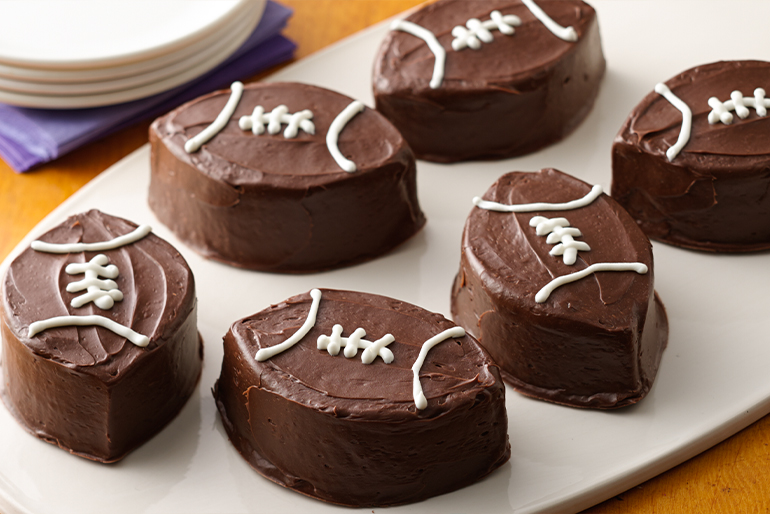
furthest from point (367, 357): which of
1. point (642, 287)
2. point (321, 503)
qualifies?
point (642, 287)

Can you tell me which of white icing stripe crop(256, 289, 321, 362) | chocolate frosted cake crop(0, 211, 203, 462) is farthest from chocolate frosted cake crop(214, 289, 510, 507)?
chocolate frosted cake crop(0, 211, 203, 462)

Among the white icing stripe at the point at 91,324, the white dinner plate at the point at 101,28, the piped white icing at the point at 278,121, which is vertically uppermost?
A: the white dinner plate at the point at 101,28

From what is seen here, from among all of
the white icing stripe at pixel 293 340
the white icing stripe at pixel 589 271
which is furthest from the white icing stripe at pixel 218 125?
the white icing stripe at pixel 589 271

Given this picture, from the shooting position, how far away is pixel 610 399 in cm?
215

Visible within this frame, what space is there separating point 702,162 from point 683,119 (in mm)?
159

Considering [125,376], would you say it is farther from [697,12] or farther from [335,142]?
[697,12]

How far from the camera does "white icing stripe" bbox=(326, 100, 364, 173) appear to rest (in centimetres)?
245

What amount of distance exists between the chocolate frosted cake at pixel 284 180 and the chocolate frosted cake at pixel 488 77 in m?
0.22

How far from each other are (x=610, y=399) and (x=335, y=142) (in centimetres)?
98

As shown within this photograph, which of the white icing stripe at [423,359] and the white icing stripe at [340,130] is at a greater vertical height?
the white icing stripe at [340,130]

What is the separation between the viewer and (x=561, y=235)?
2225 mm

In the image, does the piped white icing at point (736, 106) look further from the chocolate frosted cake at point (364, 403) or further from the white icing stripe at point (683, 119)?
the chocolate frosted cake at point (364, 403)

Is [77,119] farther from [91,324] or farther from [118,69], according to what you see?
[91,324]

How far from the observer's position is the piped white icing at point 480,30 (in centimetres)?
281
